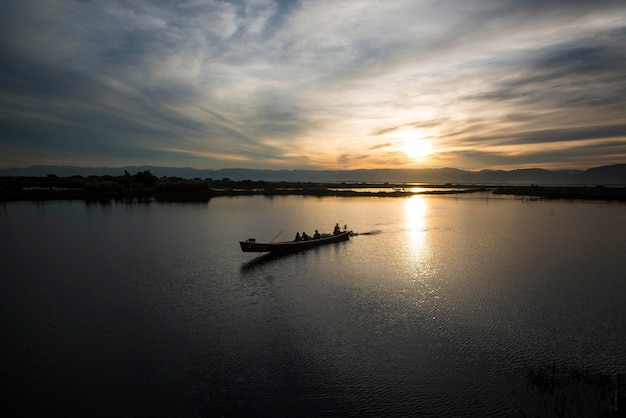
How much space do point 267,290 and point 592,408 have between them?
13453 millimetres

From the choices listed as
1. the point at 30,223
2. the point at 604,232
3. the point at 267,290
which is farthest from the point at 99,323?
the point at 604,232

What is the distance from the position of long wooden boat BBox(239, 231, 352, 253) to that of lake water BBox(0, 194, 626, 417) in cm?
86

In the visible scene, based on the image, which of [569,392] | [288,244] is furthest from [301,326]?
[288,244]

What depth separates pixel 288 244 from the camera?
28.0 meters

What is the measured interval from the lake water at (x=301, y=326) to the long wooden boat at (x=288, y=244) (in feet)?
2.83

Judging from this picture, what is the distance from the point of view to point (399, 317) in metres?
15.0

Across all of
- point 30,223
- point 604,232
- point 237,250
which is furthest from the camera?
point 30,223

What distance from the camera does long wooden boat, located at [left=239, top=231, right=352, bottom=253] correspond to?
25141 millimetres

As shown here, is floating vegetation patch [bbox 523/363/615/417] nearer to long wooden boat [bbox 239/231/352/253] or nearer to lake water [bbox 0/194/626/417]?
lake water [bbox 0/194/626/417]

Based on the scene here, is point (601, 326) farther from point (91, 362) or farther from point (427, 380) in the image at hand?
point (91, 362)

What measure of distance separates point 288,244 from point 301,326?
45.9ft

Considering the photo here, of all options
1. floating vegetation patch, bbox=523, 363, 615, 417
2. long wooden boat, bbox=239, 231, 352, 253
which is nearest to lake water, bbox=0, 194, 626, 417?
floating vegetation patch, bbox=523, 363, 615, 417

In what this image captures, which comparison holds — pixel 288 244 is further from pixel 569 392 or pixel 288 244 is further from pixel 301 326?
pixel 569 392

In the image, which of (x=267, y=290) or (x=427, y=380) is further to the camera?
(x=267, y=290)
